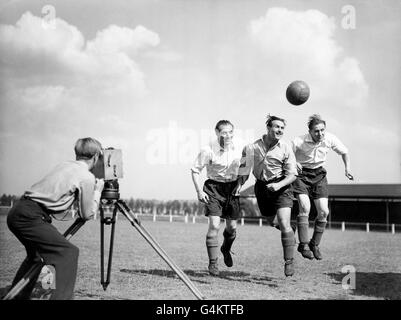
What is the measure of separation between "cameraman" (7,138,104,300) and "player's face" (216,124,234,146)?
106 inches

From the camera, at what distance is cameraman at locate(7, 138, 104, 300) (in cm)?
357

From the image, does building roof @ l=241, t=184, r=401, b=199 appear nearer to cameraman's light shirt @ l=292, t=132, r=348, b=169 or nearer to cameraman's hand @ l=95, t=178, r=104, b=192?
cameraman's light shirt @ l=292, t=132, r=348, b=169

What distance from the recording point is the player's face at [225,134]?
6117 millimetres

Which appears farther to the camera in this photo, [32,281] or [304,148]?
[304,148]

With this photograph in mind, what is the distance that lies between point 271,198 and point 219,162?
Result: 90 cm

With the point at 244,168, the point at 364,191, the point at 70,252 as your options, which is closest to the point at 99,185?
the point at 70,252

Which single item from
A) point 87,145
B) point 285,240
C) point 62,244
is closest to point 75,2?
A: point 87,145

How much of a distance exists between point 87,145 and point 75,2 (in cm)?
298

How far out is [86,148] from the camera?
12.8ft

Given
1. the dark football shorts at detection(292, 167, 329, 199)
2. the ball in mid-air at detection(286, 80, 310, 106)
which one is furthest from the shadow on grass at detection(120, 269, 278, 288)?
A: the ball in mid-air at detection(286, 80, 310, 106)

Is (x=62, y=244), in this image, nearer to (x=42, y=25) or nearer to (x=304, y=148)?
(x=42, y=25)

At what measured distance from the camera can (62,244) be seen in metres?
3.61
